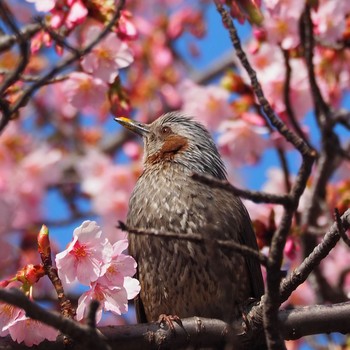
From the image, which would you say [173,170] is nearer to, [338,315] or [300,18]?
[300,18]

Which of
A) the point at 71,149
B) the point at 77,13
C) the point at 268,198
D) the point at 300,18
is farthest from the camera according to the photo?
the point at 71,149

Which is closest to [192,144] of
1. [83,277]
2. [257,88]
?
[83,277]

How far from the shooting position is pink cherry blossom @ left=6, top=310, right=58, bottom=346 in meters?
2.84

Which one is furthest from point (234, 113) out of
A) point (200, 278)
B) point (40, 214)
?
point (40, 214)

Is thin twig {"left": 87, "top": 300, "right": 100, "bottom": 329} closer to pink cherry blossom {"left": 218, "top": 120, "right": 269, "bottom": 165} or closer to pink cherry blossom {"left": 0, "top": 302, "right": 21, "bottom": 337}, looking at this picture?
pink cherry blossom {"left": 0, "top": 302, "right": 21, "bottom": 337}

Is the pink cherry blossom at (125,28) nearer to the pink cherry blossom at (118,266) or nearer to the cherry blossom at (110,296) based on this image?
the pink cherry blossom at (118,266)

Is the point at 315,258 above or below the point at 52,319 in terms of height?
above

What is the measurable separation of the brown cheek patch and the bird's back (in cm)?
43

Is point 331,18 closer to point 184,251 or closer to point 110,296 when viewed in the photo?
point 184,251

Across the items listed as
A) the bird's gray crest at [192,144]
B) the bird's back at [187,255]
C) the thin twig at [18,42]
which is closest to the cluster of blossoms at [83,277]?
the thin twig at [18,42]

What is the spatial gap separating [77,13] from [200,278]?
52.2 inches

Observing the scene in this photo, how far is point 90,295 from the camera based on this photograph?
117 inches

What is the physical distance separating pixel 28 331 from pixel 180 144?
6.76 feet

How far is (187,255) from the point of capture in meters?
3.85
